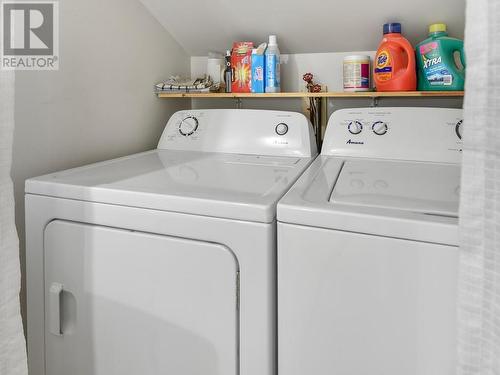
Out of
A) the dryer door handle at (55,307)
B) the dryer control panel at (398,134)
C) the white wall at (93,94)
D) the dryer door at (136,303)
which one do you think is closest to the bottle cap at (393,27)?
the dryer control panel at (398,134)

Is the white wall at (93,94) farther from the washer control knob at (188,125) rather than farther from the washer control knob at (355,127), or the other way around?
the washer control knob at (355,127)

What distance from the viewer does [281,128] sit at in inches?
78.7

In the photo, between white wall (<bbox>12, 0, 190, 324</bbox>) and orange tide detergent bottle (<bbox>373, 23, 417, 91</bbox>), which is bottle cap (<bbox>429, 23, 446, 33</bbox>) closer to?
orange tide detergent bottle (<bbox>373, 23, 417, 91</bbox>)

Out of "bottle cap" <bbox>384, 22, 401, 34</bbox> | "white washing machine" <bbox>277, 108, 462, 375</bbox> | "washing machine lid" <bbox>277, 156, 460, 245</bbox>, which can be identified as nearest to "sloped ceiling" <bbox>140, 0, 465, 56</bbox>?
"bottle cap" <bbox>384, 22, 401, 34</bbox>

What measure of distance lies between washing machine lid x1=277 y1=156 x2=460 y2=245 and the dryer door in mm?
257

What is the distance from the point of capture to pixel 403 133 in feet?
5.98

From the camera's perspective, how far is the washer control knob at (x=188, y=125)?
7.11ft

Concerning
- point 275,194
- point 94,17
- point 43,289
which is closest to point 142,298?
point 43,289

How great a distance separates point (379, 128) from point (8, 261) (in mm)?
1497

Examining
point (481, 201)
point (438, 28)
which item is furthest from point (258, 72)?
point (481, 201)

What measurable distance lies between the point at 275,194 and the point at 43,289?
0.88 meters

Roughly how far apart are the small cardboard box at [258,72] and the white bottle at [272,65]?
21 millimetres

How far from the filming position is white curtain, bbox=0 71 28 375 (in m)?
1.10

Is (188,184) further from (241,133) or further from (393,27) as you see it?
(393,27)
